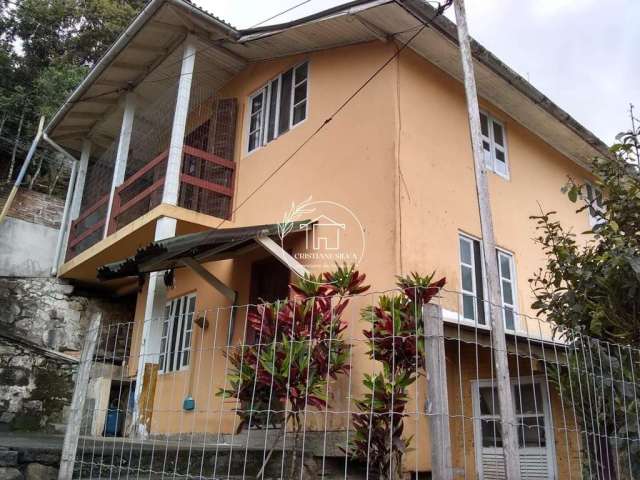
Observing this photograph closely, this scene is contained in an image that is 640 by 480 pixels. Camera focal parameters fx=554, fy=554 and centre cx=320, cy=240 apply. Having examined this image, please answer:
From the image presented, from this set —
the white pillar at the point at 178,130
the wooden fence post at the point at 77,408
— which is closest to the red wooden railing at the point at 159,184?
the white pillar at the point at 178,130

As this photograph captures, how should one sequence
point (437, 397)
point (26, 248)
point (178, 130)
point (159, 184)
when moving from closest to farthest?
point (437, 397) < point (178, 130) < point (159, 184) < point (26, 248)

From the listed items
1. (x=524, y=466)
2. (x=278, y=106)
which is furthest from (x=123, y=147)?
(x=524, y=466)

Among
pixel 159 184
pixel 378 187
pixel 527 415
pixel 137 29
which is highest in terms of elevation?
pixel 137 29

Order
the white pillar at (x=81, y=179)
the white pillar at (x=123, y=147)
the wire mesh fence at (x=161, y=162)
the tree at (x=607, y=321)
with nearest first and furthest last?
1. the tree at (x=607, y=321)
2. the wire mesh fence at (x=161, y=162)
3. the white pillar at (x=123, y=147)
4. the white pillar at (x=81, y=179)

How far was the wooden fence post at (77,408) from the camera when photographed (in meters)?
4.50

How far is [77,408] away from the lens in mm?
4656

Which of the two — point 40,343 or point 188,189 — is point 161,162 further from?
point 40,343

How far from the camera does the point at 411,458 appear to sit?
5.79m

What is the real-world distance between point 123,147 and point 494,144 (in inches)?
266

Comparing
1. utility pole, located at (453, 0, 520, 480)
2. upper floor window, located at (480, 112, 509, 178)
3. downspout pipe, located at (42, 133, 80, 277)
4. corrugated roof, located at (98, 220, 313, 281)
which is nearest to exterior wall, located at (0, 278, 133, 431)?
downspout pipe, located at (42, 133, 80, 277)

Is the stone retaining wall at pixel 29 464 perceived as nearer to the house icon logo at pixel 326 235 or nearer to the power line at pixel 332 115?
the house icon logo at pixel 326 235

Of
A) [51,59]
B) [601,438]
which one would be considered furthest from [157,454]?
[51,59]

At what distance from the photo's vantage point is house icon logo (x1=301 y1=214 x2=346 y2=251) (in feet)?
23.7

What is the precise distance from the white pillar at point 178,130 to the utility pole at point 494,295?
187 inches
